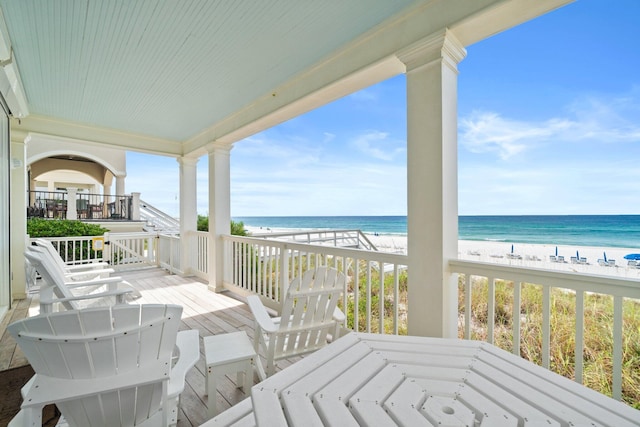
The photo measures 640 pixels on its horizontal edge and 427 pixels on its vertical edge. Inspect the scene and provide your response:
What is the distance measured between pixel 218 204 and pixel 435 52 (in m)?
3.96

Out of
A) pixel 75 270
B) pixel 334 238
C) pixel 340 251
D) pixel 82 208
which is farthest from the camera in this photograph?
pixel 82 208

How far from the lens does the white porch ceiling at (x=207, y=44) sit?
207 cm

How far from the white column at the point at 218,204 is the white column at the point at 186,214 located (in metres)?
1.25

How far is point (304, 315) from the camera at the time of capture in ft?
6.42

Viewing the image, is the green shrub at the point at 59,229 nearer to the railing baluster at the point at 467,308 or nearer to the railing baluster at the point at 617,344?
the railing baluster at the point at 467,308

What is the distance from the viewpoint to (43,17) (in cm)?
223

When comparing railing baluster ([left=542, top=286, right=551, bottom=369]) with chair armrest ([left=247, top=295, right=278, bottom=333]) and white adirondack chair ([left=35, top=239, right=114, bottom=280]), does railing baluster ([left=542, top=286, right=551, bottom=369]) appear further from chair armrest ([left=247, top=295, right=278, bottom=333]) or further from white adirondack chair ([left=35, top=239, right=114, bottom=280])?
white adirondack chair ([left=35, top=239, right=114, bottom=280])

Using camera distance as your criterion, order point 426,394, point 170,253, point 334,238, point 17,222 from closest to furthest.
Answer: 1. point 426,394
2. point 17,222
3. point 170,253
4. point 334,238

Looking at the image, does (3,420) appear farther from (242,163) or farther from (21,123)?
(242,163)

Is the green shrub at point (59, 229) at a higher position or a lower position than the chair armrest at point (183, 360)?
higher

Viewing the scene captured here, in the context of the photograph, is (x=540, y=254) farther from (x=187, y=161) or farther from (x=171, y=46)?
(x=171, y=46)

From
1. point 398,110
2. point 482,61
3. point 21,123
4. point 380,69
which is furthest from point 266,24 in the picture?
point 398,110

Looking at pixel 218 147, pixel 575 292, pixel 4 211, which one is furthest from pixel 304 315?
pixel 4 211

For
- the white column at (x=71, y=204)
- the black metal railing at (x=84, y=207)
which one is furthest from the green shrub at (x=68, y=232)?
the black metal railing at (x=84, y=207)
